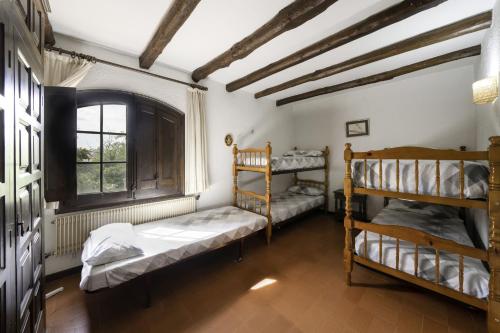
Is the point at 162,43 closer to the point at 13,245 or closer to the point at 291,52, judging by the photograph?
the point at 291,52

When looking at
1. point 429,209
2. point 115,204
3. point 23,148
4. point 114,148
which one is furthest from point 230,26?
point 429,209

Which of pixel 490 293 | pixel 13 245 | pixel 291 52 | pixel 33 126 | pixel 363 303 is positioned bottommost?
pixel 363 303

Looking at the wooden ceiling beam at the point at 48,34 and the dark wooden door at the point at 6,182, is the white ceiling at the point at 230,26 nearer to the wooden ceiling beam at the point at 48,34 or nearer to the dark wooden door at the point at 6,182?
the wooden ceiling beam at the point at 48,34

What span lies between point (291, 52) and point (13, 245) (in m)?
3.04

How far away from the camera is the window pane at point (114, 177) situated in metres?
2.56

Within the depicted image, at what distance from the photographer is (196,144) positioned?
3.18m

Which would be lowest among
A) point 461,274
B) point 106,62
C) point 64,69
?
point 461,274

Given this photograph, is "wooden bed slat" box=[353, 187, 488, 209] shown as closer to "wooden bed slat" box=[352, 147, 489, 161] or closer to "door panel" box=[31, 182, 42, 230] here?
"wooden bed slat" box=[352, 147, 489, 161]

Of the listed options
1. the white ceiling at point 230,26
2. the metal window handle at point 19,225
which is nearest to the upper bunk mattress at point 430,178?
the white ceiling at point 230,26

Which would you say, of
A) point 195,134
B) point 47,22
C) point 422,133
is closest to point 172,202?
point 195,134

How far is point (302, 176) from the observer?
5.16m

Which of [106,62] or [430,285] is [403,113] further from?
[106,62]

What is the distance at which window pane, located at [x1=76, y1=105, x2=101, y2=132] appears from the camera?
2.36 m

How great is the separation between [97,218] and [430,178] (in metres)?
3.57
